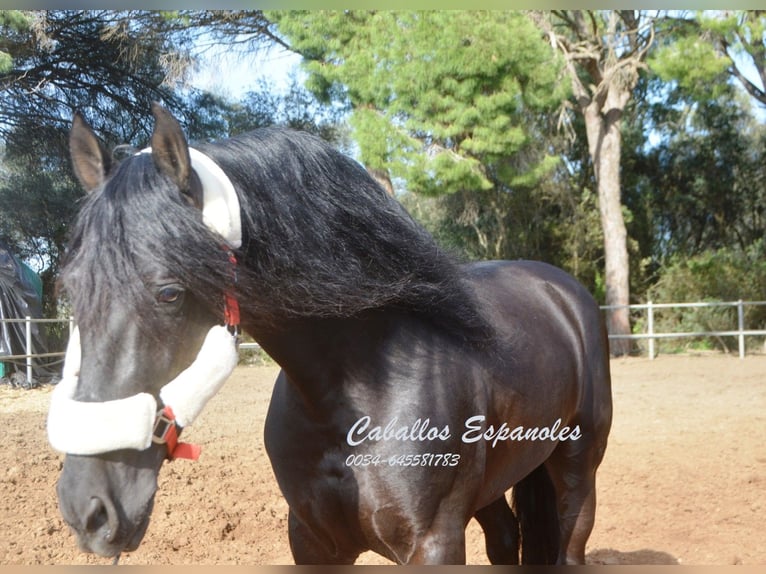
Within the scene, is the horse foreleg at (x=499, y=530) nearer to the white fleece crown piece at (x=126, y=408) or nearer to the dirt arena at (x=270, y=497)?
the dirt arena at (x=270, y=497)

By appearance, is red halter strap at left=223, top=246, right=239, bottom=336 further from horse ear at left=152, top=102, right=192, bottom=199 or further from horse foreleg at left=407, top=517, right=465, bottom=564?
horse foreleg at left=407, top=517, right=465, bottom=564

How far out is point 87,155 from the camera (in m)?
1.51

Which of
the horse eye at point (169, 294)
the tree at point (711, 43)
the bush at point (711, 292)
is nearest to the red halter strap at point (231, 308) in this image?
the horse eye at point (169, 294)

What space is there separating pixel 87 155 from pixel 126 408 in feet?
2.02

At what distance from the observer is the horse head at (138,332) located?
1.25 m

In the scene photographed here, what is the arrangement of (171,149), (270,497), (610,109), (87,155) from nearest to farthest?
(171,149) → (87,155) → (270,497) → (610,109)

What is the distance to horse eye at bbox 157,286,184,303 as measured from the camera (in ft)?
4.29

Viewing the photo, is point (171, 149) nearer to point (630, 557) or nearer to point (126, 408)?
point (126, 408)

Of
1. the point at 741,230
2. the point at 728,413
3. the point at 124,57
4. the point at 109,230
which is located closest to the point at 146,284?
the point at 109,230

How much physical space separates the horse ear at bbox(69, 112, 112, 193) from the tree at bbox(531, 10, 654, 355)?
486 inches

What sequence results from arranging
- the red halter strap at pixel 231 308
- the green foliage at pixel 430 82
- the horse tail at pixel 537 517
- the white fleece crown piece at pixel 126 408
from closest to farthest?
1. the white fleece crown piece at pixel 126 408
2. the red halter strap at pixel 231 308
3. the horse tail at pixel 537 517
4. the green foliage at pixel 430 82

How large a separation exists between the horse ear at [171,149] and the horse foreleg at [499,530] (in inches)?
82.8

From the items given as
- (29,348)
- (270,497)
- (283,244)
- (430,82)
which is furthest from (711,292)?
(283,244)

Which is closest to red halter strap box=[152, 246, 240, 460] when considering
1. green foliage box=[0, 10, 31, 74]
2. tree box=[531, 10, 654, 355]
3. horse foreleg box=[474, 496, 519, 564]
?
horse foreleg box=[474, 496, 519, 564]
